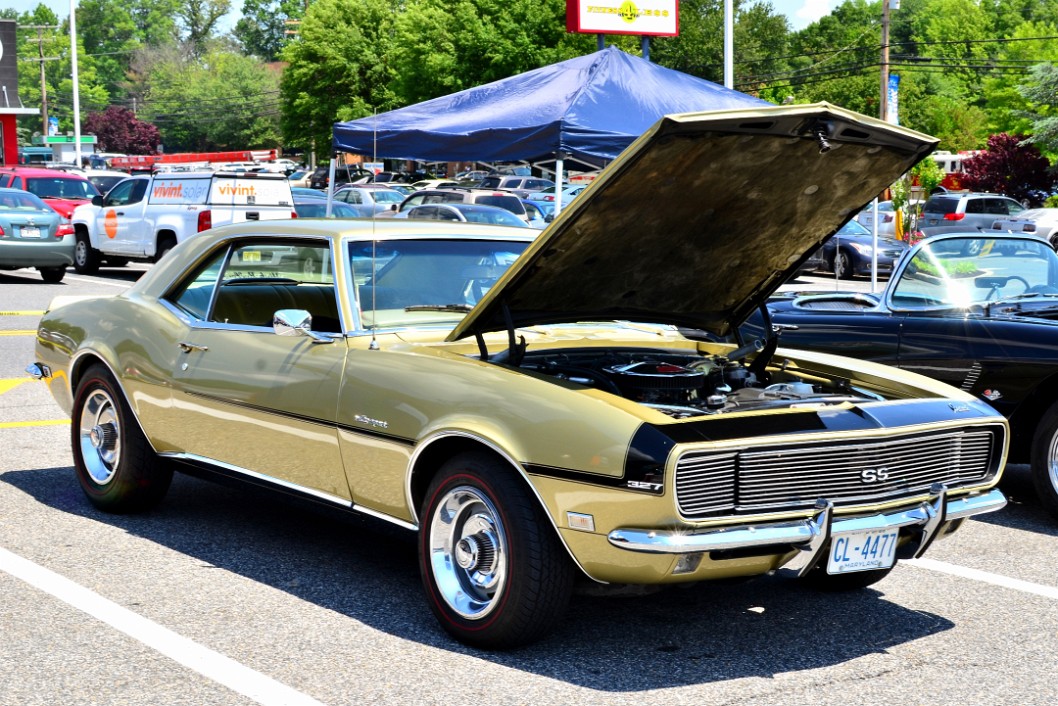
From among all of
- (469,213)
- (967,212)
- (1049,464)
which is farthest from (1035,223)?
(1049,464)

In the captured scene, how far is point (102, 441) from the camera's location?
6.57m

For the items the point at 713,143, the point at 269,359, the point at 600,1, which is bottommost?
the point at 269,359

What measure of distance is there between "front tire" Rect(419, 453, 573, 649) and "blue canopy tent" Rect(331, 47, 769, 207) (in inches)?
354

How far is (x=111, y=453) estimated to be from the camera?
6.53 metres

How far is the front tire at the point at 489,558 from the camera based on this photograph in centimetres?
435

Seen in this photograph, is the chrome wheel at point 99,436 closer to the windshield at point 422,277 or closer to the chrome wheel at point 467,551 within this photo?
the windshield at point 422,277

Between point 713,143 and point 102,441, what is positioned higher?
point 713,143

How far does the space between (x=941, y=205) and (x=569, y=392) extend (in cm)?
3147

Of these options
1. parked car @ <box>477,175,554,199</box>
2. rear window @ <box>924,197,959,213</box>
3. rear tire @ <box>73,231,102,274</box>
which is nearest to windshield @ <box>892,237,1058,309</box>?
rear tire @ <box>73,231,102,274</box>

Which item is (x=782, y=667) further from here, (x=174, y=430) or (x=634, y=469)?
(x=174, y=430)

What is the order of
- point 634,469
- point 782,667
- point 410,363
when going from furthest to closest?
point 410,363, point 782,667, point 634,469

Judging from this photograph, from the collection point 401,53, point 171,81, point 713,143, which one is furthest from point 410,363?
point 171,81

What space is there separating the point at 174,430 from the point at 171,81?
145 m

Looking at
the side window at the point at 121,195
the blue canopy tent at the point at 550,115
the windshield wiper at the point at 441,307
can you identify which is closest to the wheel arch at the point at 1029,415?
the windshield wiper at the point at 441,307
